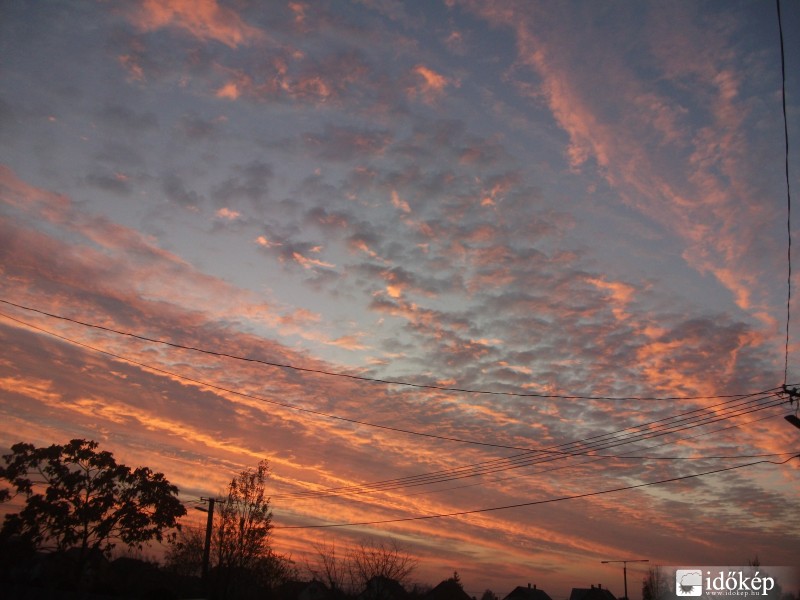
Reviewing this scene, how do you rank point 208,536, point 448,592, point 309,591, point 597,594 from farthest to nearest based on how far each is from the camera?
point 597,594
point 309,591
point 448,592
point 208,536

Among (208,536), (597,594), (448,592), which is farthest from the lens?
(597,594)

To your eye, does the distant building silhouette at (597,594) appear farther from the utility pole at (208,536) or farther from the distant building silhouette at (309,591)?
the utility pole at (208,536)

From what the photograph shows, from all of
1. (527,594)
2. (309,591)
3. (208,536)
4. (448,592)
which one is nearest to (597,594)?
(527,594)

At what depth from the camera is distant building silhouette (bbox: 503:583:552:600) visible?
318ft

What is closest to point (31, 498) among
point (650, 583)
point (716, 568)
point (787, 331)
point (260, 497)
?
point (260, 497)


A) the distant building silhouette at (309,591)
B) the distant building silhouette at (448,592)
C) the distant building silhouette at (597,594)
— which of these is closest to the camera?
the distant building silhouette at (448,592)

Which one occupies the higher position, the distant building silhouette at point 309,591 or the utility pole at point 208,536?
the utility pole at point 208,536

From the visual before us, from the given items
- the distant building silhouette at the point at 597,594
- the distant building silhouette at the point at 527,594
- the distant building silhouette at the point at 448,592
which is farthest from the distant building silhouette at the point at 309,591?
the distant building silhouette at the point at 597,594

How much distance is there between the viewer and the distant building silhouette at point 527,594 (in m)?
96.9

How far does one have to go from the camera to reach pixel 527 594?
321ft

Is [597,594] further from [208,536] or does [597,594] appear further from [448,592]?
[208,536]

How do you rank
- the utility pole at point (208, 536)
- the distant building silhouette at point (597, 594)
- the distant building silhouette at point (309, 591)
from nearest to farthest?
the utility pole at point (208, 536) < the distant building silhouette at point (309, 591) < the distant building silhouette at point (597, 594)

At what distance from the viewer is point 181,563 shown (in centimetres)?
8250

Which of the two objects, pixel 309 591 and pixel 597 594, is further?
pixel 597 594
